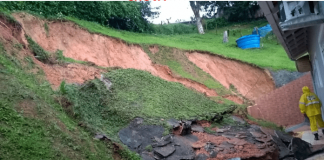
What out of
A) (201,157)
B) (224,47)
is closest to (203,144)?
(201,157)

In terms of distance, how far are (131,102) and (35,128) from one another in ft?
14.2

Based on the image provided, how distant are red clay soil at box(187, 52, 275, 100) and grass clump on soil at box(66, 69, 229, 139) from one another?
17.0ft

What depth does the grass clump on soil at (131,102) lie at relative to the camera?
895 centimetres

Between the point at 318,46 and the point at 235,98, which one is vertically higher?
the point at 318,46

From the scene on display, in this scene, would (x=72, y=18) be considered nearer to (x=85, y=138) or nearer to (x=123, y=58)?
(x=123, y=58)

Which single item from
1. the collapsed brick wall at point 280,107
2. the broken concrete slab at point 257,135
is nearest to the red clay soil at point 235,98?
the collapsed brick wall at point 280,107

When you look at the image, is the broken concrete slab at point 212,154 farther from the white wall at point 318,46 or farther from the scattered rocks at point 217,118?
the white wall at point 318,46

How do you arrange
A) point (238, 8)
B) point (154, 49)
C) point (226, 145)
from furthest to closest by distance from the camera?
1. point (238, 8)
2. point (154, 49)
3. point (226, 145)

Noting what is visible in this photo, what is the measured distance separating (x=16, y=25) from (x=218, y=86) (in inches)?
407

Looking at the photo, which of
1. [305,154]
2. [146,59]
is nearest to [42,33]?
[146,59]

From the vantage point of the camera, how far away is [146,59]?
54.1 feet

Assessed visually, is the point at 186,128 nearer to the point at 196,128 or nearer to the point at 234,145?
the point at 196,128

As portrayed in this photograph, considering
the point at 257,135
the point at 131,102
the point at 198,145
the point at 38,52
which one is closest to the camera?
the point at 198,145

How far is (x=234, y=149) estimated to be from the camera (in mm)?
8648
